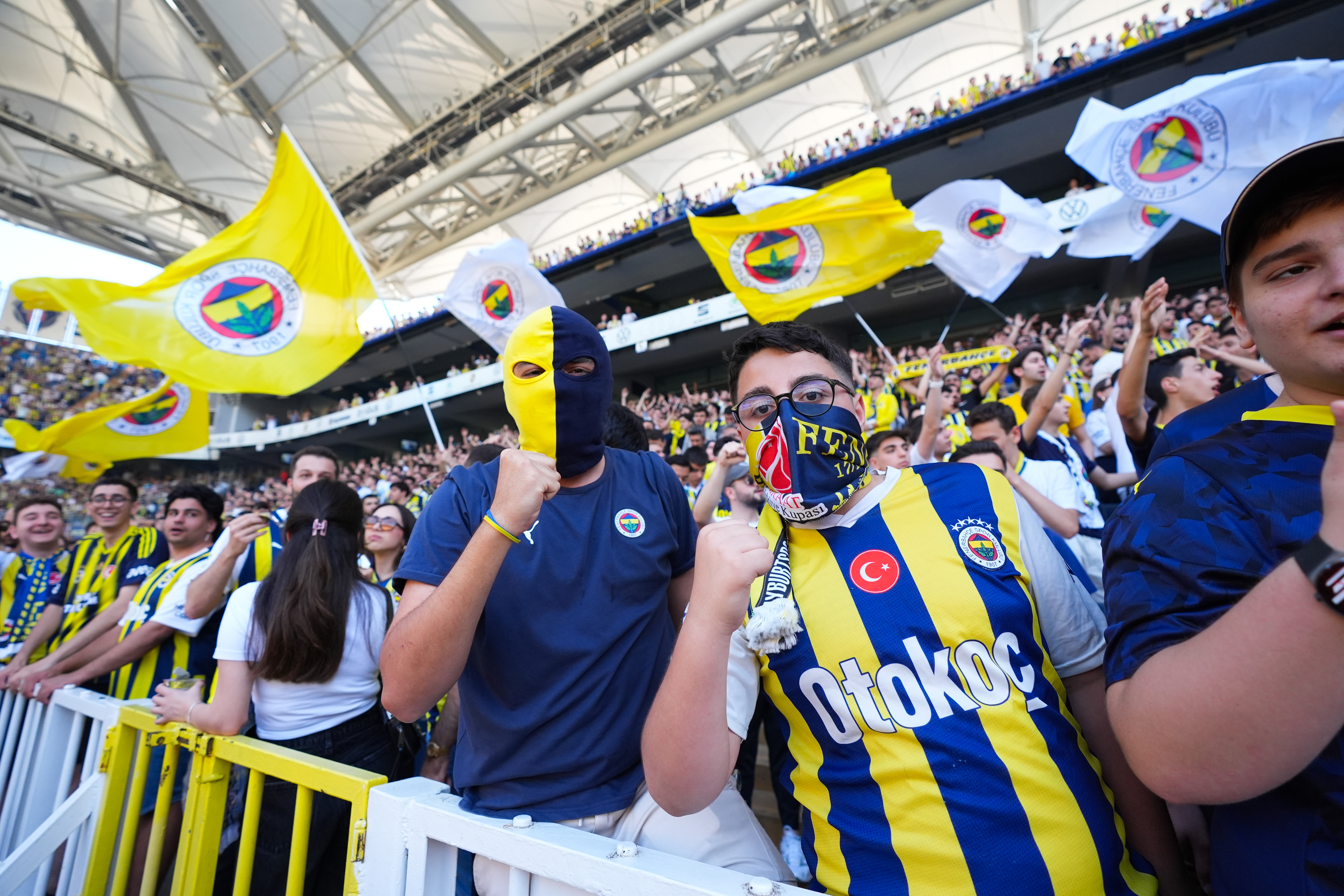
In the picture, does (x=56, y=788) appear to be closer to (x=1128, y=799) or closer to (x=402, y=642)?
(x=402, y=642)

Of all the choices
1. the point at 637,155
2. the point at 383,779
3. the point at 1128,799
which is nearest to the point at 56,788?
the point at 383,779

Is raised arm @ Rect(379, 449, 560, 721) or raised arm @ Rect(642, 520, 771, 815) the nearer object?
raised arm @ Rect(642, 520, 771, 815)

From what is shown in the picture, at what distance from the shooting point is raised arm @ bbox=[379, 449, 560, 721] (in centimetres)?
117

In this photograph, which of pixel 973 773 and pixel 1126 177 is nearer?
pixel 973 773

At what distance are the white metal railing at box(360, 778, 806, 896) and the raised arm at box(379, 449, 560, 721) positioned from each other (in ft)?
0.88

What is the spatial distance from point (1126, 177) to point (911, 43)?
1579 cm

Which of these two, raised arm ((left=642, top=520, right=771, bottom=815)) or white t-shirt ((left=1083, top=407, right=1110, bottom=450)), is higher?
white t-shirt ((left=1083, top=407, right=1110, bottom=450))

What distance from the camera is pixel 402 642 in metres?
1.21

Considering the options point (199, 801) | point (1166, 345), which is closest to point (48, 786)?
point (199, 801)

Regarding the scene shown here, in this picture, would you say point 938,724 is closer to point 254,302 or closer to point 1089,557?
point 1089,557

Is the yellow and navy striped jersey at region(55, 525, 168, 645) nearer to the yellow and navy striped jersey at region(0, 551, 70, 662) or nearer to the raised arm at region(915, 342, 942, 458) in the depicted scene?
the yellow and navy striped jersey at region(0, 551, 70, 662)

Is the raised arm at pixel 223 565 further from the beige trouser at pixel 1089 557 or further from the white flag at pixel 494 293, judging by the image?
the beige trouser at pixel 1089 557

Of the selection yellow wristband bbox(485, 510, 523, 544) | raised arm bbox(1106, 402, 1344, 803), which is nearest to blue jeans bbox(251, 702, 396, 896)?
yellow wristband bbox(485, 510, 523, 544)

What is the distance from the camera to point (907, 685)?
1114 millimetres
